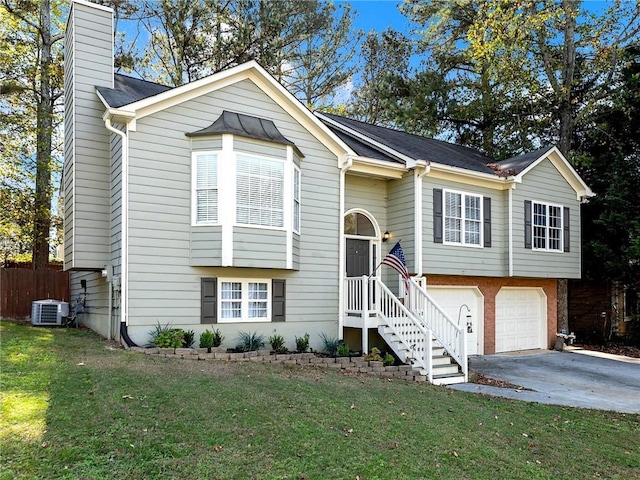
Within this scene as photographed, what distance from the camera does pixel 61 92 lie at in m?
20.3

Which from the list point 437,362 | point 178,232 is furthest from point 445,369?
point 178,232

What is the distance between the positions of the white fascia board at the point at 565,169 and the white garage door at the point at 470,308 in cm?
368

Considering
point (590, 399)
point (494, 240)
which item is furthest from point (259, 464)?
point (494, 240)

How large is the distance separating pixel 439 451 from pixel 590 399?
205 inches

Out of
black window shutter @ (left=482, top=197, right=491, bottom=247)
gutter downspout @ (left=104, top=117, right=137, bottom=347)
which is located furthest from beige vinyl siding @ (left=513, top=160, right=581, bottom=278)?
gutter downspout @ (left=104, top=117, right=137, bottom=347)

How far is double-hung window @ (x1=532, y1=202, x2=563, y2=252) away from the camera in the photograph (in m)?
15.1

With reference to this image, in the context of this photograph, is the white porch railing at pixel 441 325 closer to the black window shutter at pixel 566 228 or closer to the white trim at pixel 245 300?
the white trim at pixel 245 300

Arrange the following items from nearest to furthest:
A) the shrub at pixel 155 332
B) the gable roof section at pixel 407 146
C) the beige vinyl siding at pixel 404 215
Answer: the shrub at pixel 155 332 < the beige vinyl siding at pixel 404 215 < the gable roof section at pixel 407 146

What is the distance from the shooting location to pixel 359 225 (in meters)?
13.5

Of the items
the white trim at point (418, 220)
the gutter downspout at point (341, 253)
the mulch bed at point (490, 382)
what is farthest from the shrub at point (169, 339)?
the white trim at point (418, 220)

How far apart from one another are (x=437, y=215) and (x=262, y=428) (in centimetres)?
896

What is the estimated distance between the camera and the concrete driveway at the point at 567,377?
904 cm

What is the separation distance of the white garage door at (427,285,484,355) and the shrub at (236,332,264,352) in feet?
18.1

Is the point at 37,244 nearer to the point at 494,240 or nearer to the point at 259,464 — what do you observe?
the point at 494,240
